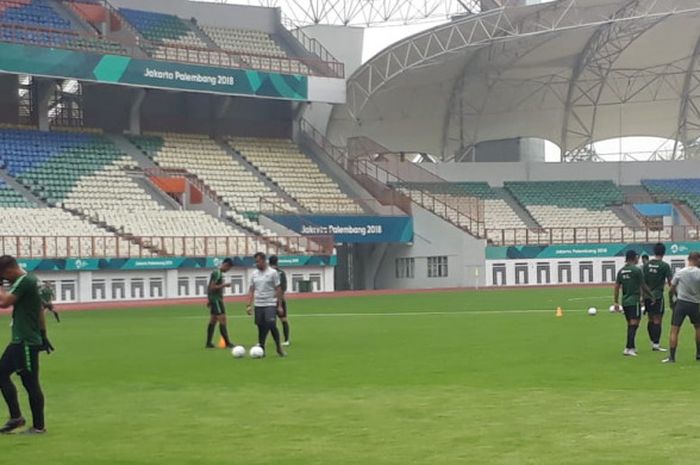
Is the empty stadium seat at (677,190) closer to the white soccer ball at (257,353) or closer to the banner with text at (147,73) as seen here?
the banner with text at (147,73)

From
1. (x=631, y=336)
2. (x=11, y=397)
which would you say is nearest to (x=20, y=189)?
(x=631, y=336)

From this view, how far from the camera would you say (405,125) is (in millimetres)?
84062

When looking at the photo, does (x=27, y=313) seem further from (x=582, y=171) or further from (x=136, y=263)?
(x=582, y=171)

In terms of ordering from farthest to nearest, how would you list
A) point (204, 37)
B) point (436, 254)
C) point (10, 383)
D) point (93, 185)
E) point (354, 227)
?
point (204, 37) → point (436, 254) → point (354, 227) → point (93, 185) → point (10, 383)

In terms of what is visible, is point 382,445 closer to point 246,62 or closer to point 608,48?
point 246,62

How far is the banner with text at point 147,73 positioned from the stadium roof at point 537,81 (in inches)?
289

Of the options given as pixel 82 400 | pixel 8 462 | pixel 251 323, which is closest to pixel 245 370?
pixel 82 400

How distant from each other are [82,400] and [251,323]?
17.9 m

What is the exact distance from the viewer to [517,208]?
251 ft

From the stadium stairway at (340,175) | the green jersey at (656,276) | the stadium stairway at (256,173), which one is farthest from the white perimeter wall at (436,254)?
the green jersey at (656,276)

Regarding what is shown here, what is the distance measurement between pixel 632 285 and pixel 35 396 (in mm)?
12175

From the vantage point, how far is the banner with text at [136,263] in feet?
167

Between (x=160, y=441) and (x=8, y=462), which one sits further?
(x=160, y=441)

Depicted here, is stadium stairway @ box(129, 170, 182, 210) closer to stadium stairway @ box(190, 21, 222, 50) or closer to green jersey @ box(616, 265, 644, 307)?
stadium stairway @ box(190, 21, 222, 50)
